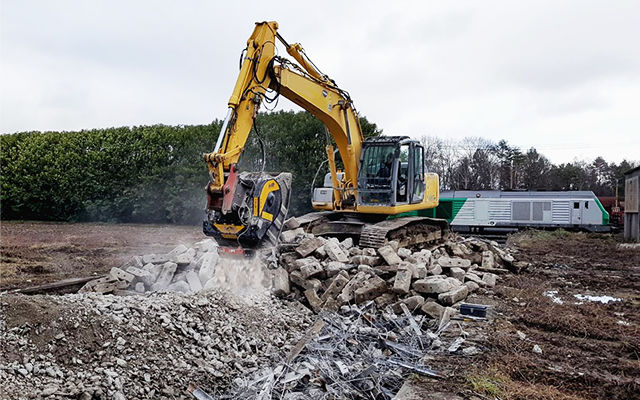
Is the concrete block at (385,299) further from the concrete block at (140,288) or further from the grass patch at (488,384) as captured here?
the concrete block at (140,288)

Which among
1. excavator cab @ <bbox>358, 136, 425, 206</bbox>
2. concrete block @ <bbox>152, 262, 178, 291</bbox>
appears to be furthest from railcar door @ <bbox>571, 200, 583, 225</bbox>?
concrete block @ <bbox>152, 262, 178, 291</bbox>

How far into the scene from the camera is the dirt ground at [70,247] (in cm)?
943

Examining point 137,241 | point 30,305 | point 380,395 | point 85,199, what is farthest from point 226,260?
point 85,199

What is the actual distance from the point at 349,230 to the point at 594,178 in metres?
41.1

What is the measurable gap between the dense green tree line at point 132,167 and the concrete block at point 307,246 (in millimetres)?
12291

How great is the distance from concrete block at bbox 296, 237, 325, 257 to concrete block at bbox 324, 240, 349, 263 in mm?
133

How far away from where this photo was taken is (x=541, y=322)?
19.7 ft

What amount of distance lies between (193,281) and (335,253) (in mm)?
2252

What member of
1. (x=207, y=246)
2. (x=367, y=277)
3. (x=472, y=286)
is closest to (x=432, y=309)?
(x=367, y=277)

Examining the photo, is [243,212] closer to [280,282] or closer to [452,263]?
[280,282]

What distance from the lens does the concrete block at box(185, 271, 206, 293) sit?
21.9 feet

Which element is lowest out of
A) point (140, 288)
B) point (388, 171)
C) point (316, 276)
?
point (140, 288)

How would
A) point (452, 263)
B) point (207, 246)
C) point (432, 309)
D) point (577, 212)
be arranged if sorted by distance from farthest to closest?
point (577, 212), point (452, 263), point (207, 246), point (432, 309)

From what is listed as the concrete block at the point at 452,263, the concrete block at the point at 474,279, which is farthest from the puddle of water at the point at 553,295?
the concrete block at the point at 452,263
